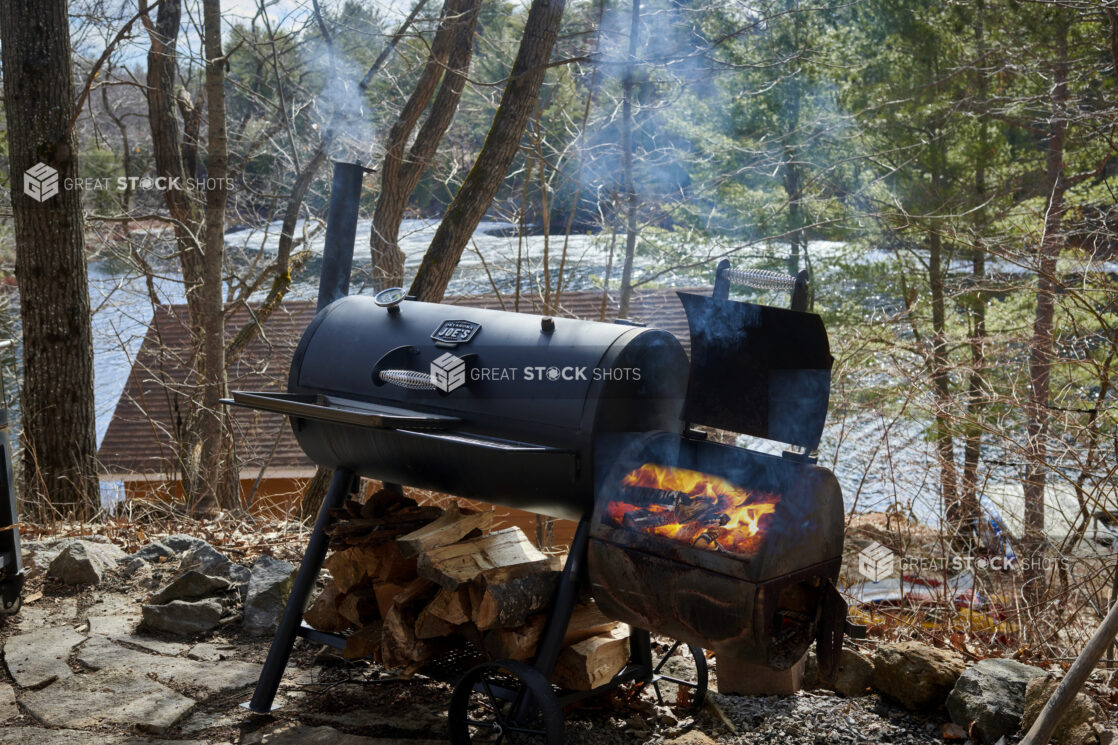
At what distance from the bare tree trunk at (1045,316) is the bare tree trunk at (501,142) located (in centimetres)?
275

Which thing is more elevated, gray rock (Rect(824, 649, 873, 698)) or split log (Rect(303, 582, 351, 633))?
split log (Rect(303, 582, 351, 633))

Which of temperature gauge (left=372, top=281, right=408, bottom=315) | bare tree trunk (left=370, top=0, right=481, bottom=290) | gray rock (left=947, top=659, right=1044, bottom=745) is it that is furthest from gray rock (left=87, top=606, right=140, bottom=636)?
bare tree trunk (left=370, top=0, right=481, bottom=290)

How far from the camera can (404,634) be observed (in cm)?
275

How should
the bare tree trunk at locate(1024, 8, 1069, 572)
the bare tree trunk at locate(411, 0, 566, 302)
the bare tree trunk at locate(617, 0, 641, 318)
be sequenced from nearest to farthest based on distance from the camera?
the bare tree trunk at locate(1024, 8, 1069, 572) < the bare tree trunk at locate(411, 0, 566, 302) < the bare tree trunk at locate(617, 0, 641, 318)

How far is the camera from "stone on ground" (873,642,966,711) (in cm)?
281

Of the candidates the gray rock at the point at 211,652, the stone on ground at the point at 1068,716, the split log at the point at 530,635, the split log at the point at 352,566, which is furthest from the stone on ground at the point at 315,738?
the stone on ground at the point at 1068,716

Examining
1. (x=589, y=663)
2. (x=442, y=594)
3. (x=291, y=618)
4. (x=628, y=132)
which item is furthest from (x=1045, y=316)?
(x=291, y=618)

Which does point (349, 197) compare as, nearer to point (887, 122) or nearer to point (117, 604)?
point (117, 604)

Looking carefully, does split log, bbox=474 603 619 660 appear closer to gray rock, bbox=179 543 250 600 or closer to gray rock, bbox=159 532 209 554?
gray rock, bbox=179 543 250 600

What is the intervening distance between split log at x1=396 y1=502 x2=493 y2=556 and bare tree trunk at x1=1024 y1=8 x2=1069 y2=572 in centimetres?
232

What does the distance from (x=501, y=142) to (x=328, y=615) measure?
296 cm

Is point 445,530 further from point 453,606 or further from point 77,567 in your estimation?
point 77,567

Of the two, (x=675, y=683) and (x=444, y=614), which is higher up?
(x=444, y=614)

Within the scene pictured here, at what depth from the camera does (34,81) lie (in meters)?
5.35
